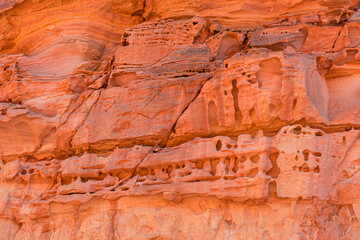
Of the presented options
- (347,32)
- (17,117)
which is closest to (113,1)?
(17,117)

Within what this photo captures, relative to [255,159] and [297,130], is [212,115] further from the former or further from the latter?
[297,130]

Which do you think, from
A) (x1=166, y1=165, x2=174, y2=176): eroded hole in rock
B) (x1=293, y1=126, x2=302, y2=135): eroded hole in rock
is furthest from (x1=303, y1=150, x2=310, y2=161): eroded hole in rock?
(x1=166, y1=165, x2=174, y2=176): eroded hole in rock

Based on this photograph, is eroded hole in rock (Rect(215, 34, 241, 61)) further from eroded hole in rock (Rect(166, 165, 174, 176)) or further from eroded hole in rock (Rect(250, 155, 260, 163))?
eroded hole in rock (Rect(166, 165, 174, 176))

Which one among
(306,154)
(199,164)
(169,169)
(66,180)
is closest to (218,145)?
(199,164)

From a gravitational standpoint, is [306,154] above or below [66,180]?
below

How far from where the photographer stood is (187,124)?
751 cm

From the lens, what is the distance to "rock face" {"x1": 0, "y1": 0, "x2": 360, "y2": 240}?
6.57m

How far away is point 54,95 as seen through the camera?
908cm

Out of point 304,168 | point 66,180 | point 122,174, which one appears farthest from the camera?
point 66,180

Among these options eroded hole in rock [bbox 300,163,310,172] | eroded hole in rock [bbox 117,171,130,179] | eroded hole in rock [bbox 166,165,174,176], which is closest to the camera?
eroded hole in rock [bbox 300,163,310,172]

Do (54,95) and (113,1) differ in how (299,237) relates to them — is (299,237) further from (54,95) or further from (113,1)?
(113,1)

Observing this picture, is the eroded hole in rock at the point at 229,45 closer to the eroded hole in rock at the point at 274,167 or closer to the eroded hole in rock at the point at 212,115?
the eroded hole in rock at the point at 212,115

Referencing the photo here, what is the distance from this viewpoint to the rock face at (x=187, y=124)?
657cm

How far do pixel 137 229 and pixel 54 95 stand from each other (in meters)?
3.79
